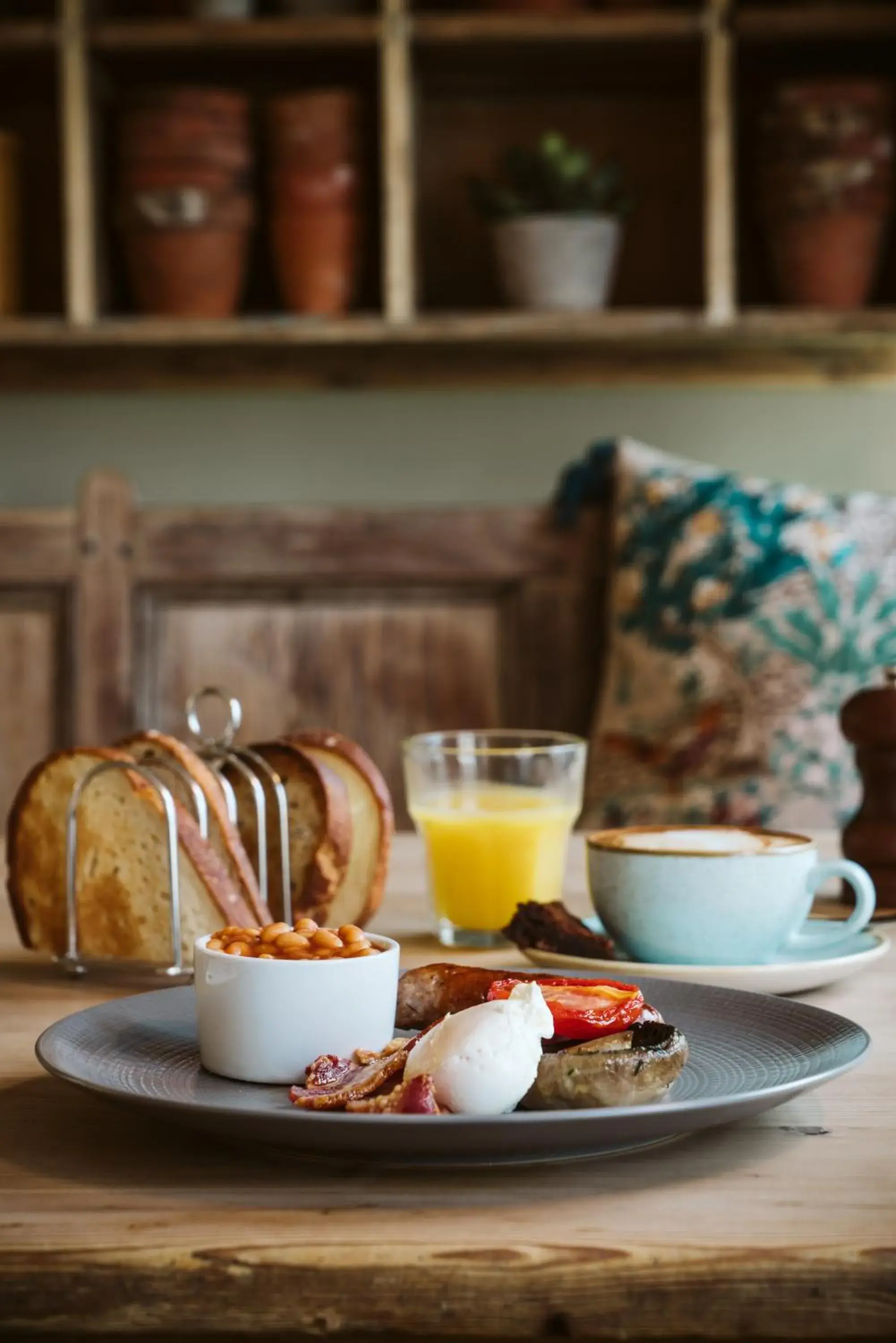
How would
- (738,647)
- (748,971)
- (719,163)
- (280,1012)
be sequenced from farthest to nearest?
(719,163) → (738,647) → (748,971) → (280,1012)

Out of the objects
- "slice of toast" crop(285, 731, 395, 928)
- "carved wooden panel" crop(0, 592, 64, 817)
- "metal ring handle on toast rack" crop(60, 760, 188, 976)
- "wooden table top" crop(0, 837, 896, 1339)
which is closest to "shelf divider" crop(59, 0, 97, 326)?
"carved wooden panel" crop(0, 592, 64, 817)

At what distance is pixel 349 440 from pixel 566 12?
79 centimetres

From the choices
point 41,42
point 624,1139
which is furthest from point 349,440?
point 624,1139

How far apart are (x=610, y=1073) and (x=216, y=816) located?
483 mm

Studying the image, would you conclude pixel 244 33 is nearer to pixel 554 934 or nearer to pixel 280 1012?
pixel 554 934

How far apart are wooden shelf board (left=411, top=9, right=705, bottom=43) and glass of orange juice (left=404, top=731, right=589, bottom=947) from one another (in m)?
1.74

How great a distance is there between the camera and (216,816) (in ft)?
3.47

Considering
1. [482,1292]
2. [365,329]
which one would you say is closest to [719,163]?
[365,329]

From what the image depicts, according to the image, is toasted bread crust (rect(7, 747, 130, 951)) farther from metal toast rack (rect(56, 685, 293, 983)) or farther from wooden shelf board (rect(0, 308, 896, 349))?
wooden shelf board (rect(0, 308, 896, 349))

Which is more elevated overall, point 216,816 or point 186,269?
point 186,269

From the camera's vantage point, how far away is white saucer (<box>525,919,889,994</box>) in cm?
93

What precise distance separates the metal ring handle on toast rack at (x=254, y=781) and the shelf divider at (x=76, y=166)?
163 centimetres

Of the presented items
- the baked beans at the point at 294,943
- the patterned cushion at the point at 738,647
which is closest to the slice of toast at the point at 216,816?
the baked beans at the point at 294,943

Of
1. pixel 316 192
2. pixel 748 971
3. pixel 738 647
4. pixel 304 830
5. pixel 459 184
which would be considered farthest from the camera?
pixel 459 184
